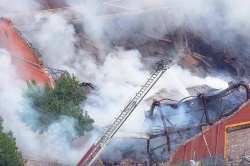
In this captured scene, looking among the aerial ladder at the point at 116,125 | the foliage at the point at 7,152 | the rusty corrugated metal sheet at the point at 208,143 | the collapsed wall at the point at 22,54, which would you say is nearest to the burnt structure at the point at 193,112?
the rusty corrugated metal sheet at the point at 208,143

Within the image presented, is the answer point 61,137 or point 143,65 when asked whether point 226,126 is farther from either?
point 143,65

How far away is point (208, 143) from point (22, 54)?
24.5 feet

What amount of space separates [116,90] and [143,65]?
3880 mm

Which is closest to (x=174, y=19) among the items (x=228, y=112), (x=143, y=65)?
(x=143, y=65)

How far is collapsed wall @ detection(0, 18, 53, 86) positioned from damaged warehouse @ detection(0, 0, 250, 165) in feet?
0.12

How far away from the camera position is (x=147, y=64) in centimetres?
2422

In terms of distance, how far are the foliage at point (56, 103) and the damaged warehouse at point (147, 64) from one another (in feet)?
3.73

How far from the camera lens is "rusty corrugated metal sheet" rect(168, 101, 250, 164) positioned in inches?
617

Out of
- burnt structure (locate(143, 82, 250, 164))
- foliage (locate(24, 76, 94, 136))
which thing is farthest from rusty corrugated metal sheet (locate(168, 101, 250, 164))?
foliage (locate(24, 76, 94, 136))

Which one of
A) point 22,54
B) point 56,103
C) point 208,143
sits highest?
point 22,54

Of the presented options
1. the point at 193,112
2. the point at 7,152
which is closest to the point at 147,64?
the point at 193,112

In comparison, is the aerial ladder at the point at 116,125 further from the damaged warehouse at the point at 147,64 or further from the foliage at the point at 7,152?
the foliage at the point at 7,152

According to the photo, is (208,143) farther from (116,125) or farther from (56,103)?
(56,103)

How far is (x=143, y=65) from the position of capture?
78.6ft
